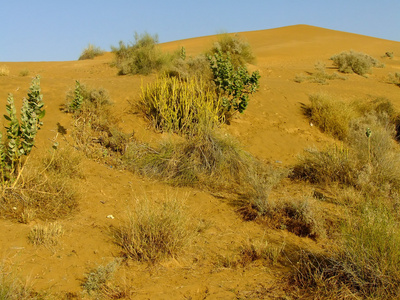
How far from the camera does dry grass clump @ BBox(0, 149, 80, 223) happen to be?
521 centimetres

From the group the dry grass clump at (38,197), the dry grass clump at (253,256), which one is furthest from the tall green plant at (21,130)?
the dry grass clump at (253,256)

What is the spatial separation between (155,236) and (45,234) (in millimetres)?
1269

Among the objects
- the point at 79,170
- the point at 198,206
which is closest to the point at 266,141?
the point at 198,206

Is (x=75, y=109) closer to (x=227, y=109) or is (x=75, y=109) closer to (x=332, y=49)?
(x=227, y=109)

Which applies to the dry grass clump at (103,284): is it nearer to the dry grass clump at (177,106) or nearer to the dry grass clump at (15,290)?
the dry grass clump at (15,290)

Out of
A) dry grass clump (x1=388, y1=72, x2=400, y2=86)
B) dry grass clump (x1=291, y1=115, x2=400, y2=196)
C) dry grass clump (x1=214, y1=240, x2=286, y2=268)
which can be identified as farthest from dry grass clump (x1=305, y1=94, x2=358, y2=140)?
dry grass clump (x1=388, y1=72, x2=400, y2=86)

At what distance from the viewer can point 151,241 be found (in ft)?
14.8

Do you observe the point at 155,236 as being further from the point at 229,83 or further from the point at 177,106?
the point at 229,83

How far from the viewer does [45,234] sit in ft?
15.3

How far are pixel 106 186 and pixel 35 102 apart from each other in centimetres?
173

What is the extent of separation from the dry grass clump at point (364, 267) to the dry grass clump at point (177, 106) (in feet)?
14.4

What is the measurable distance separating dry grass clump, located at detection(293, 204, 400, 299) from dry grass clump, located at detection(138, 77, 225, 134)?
440cm

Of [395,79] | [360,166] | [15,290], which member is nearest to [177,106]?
[360,166]

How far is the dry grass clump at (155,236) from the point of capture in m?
4.50
